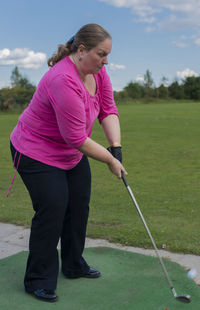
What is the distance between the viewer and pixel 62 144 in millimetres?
2879

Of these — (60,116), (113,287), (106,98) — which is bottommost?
(113,287)

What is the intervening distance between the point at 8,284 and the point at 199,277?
4.84 ft

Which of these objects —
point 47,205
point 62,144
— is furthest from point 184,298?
point 62,144

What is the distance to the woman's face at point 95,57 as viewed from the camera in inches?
101

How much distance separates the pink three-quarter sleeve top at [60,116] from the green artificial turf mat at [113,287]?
3.07ft

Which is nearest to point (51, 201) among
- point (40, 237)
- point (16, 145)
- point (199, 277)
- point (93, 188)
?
point (40, 237)

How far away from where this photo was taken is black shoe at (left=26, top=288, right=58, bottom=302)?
2.87 metres

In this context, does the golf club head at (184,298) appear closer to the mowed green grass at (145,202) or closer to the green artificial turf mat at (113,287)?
the green artificial turf mat at (113,287)

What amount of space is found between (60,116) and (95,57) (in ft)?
1.44

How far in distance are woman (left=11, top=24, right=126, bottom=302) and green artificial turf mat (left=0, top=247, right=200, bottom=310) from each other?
143 millimetres

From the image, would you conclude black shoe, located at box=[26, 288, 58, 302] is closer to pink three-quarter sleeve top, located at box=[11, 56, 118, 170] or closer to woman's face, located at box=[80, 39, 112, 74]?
pink three-quarter sleeve top, located at box=[11, 56, 118, 170]

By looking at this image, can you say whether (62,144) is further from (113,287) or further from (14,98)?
(14,98)

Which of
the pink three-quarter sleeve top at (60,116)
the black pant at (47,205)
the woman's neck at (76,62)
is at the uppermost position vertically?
the woman's neck at (76,62)

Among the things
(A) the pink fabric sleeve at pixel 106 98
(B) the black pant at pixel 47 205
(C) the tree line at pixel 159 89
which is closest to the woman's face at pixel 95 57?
(A) the pink fabric sleeve at pixel 106 98
